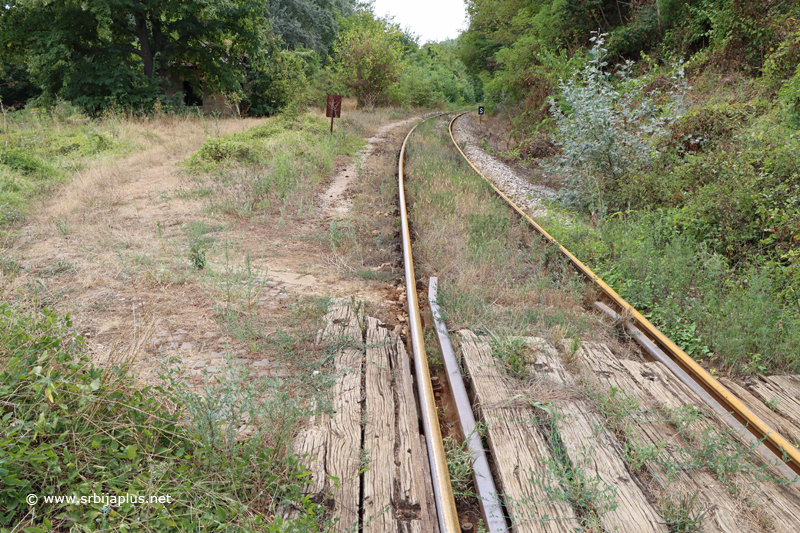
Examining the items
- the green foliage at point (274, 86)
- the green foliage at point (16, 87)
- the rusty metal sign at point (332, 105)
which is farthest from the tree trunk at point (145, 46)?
the green foliage at point (16, 87)

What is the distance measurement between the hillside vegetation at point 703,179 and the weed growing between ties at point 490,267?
701 millimetres

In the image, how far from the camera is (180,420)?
7.59 feet

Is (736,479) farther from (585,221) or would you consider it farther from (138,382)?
(585,221)

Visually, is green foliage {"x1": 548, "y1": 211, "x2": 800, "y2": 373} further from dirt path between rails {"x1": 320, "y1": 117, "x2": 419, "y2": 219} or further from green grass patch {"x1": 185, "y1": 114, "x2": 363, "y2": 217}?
green grass patch {"x1": 185, "y1": 114, "x2": 363, "y2": 217}

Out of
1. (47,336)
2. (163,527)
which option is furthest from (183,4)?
(163,527)

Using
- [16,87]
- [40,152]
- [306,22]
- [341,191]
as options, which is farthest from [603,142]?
[306,22]

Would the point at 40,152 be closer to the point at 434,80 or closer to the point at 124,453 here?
the point at 124,453

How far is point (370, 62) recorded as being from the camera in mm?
29547

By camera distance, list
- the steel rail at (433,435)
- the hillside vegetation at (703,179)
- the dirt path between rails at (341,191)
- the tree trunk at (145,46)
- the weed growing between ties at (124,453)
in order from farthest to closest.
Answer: the tree trunk at (145,46) < the dirt path between rails at (341,191) < the hillside vegetation at (703,179) < the steel rail at (433,435) < the weed growing between ties at (124,453)

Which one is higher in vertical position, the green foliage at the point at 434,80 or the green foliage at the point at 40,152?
the green foliage at the point at 434,80

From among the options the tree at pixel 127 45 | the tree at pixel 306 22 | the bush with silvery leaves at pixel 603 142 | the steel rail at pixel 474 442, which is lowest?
the steel rail at pixel 474 442

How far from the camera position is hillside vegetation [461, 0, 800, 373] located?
12.8 feet

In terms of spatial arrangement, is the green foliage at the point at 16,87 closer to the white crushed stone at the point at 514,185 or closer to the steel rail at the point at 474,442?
the white crushed stone at the point at 514,185

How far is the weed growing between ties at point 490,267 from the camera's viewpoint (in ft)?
12.4
